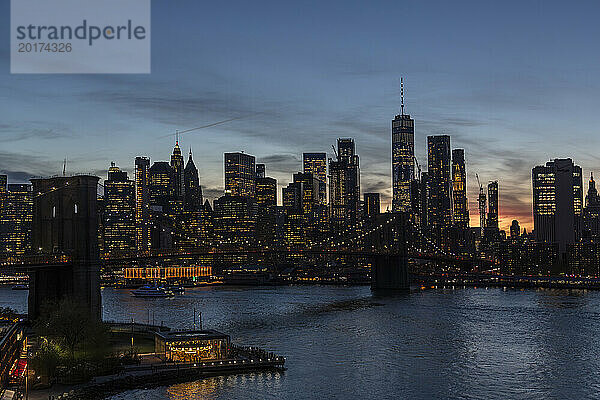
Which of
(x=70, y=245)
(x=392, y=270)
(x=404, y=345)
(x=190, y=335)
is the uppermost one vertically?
(x=70, y=245)

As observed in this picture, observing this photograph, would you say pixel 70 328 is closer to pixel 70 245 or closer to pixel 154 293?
pixel 70 245

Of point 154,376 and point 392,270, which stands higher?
point 392,270

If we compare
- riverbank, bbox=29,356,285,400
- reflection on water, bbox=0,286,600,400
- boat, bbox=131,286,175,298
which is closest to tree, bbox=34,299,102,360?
riverbank, bbox=29,356,285,400

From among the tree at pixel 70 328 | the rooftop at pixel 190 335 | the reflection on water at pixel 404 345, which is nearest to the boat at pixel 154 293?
the reflection on water at pixel 404 345

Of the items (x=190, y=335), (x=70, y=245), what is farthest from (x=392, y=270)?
(x=190, y=335)

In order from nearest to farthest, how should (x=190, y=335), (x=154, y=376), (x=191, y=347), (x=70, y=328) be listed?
(x=154, y=376)
(x=70, y=328)
(x=191, y=347)
(x=190, y=335)

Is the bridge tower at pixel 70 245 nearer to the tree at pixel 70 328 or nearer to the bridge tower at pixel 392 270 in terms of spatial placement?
the tree at pixel 70 328
